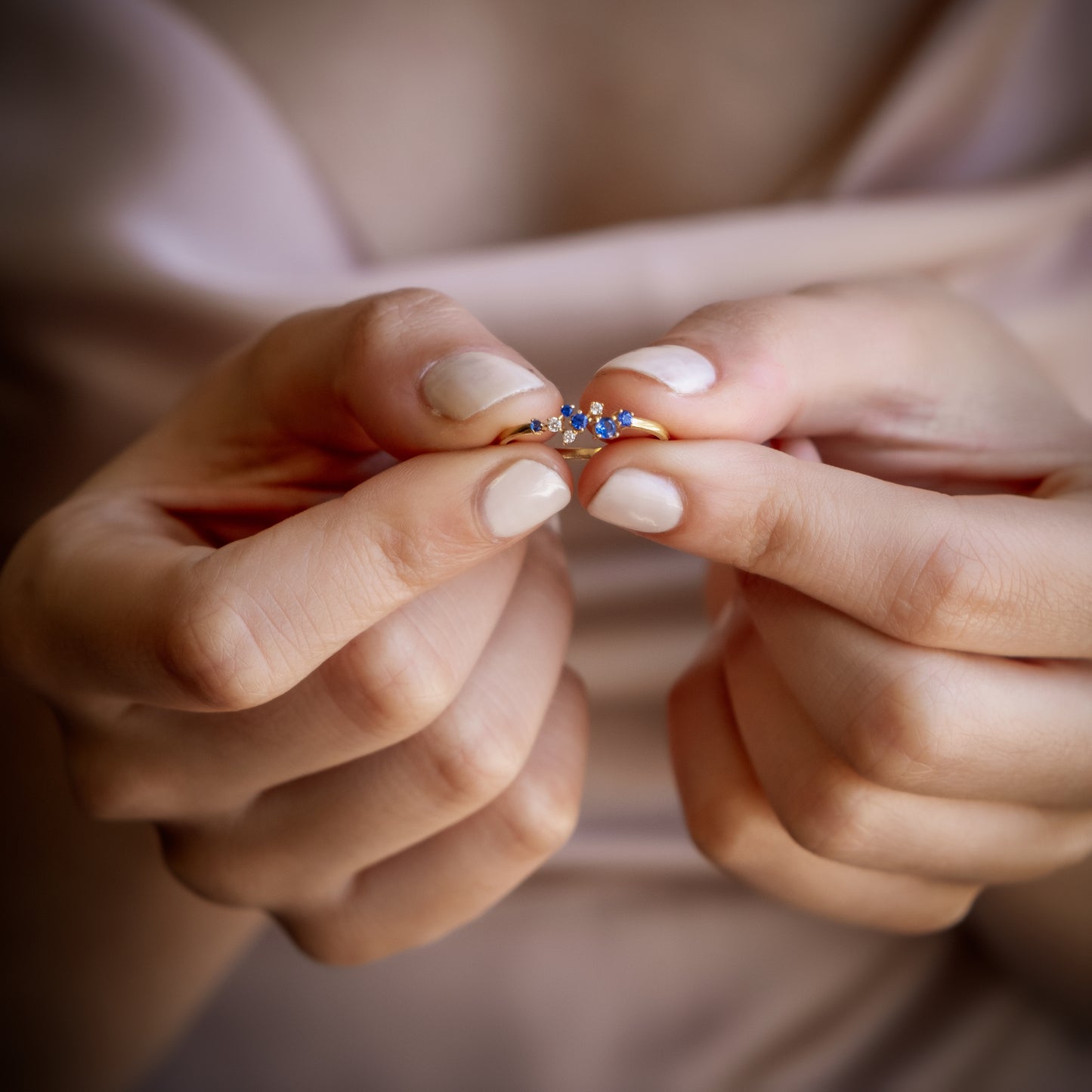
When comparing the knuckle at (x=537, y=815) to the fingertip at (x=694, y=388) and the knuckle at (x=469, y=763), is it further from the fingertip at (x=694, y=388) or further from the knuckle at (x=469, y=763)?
the fingertip at (x=694, y=388)

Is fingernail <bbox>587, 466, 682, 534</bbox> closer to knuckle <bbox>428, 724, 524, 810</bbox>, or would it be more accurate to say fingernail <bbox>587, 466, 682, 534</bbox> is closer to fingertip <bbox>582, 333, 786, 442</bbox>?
fingertip <bbox>582, 333, 786, 442</bbox>

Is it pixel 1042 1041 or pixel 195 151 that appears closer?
pixel 1042 1041

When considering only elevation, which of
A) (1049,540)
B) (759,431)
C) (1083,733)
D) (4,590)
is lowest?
(1083,733)

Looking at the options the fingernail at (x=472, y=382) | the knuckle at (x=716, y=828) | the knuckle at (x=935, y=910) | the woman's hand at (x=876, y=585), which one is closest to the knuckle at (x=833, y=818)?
the woman's hand at (x=876, y=585)

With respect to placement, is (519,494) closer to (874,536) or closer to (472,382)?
(472,382)

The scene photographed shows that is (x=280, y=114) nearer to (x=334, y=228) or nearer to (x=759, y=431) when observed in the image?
(x=334, y=228)

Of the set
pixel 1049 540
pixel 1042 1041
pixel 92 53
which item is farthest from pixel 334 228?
pixel 1042 1041

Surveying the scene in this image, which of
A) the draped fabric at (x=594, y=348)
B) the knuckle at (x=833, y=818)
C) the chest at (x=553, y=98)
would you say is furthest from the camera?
the chest at (x=553, y=98)
